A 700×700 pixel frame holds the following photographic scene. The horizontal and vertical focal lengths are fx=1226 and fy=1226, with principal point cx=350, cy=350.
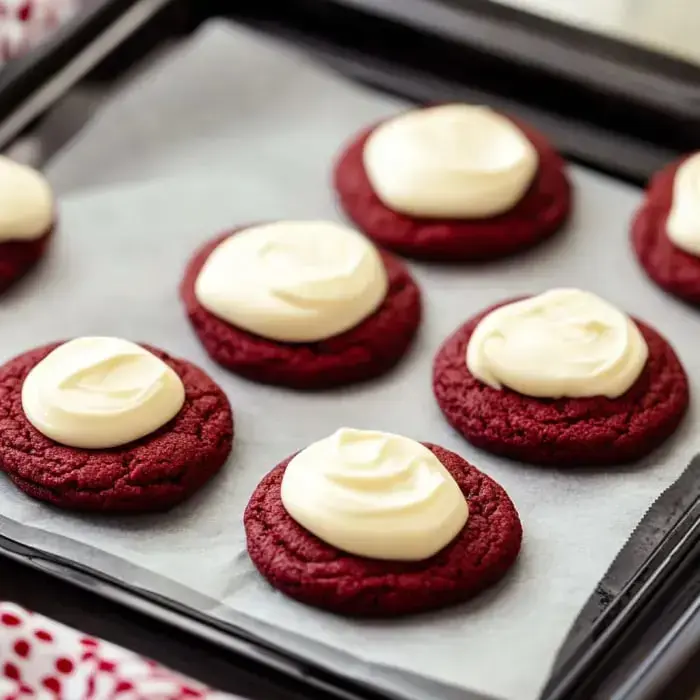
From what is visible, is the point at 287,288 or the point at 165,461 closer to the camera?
the point at 165,461

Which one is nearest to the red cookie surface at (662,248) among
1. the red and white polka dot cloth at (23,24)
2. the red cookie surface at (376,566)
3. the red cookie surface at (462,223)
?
the red cookie surface at (462,223)

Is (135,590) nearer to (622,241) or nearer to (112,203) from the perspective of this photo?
(112,203)

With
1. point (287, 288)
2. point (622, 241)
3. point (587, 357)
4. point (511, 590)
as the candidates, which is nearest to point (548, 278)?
point (622, 241)

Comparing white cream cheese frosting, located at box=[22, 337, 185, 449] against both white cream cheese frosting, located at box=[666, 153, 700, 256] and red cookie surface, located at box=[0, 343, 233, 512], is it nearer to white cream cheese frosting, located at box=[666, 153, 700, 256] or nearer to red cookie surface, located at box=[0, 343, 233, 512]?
red cookie surface, located at box=[0, 343, 233, 512]

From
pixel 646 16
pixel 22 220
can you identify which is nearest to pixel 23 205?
pixel 22 220

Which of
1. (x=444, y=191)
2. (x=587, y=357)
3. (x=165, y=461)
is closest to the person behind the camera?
(x=165, y=461)

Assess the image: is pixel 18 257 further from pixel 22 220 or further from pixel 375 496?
pixel 375 496

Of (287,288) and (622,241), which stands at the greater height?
(622,241)
